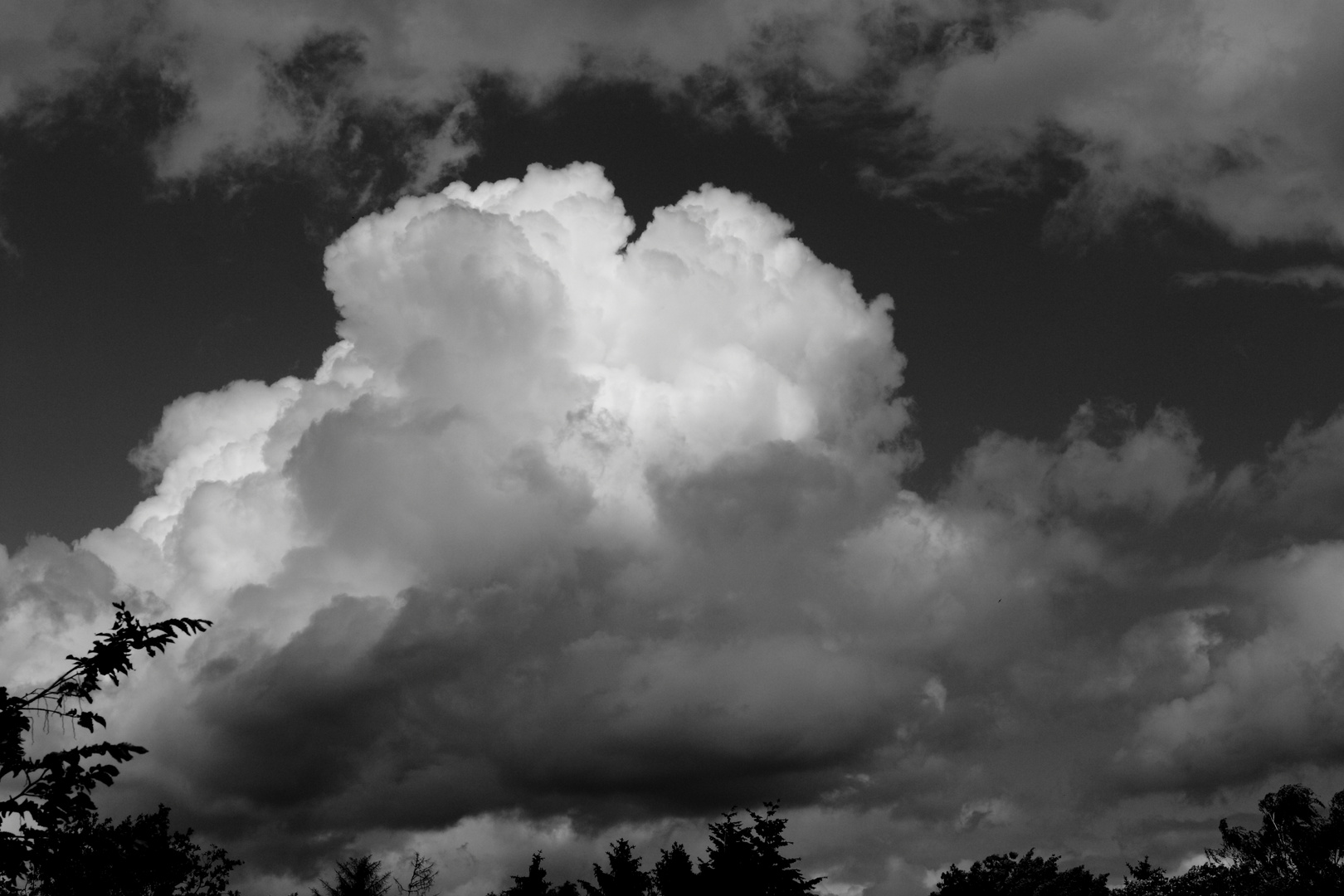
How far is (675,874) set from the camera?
77.4 meters

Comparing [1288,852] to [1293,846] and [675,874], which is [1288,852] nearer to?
[1293,846]

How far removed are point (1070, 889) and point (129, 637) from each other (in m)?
109

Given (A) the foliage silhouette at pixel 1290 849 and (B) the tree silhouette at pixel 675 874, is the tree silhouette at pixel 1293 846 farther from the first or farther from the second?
(B) the tree silhouette at pixel 675 874

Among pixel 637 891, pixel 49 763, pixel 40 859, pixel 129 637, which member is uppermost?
pixel 637 891

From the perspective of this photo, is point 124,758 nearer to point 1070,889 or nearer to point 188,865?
point 188,865

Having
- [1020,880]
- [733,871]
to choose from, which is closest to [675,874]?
[733,871]

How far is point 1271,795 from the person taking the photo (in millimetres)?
81250

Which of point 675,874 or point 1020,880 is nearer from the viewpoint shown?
point 675,874

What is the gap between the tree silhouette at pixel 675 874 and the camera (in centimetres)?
7588

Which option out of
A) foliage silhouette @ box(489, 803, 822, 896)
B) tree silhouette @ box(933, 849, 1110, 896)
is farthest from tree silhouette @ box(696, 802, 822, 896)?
tree silhouette @ box(933, 849, 1110, 896)

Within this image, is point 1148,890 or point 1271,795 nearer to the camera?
point 1271,795

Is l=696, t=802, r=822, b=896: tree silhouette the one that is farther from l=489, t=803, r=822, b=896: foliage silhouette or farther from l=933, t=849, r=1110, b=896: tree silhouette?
l=933, t=849, r=1110, b=896: tree silhouette

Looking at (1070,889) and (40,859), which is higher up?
(1070,889)

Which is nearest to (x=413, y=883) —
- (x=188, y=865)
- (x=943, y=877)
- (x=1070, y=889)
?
(x=188, y=865)
